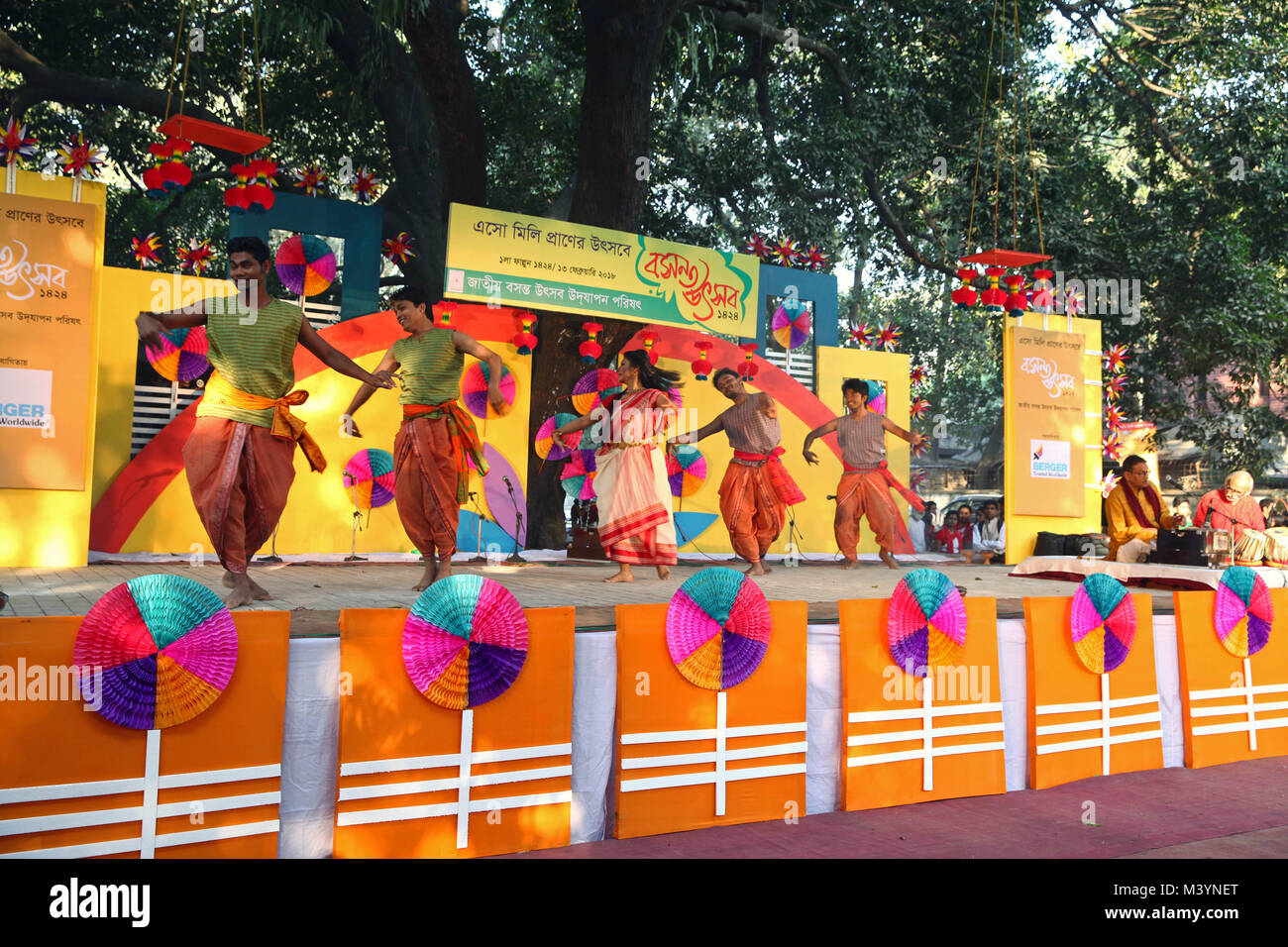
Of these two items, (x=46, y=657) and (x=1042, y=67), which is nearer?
(x=46, y=657)

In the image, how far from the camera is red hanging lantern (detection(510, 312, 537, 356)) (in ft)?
31.0

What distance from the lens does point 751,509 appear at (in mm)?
7441

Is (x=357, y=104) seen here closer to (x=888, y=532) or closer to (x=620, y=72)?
(x=620, y=72)

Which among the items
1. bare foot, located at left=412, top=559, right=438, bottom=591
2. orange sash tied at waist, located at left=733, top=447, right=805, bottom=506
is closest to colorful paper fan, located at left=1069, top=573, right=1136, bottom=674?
orange sash tied at waist, located at left=733, top=447, right=805, bottom=506

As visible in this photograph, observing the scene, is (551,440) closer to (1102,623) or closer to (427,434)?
(427,434)

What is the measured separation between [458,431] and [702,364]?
4.80m

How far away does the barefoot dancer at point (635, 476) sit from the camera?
21.0 ft

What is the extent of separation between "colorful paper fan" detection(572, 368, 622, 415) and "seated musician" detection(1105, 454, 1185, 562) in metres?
4.21

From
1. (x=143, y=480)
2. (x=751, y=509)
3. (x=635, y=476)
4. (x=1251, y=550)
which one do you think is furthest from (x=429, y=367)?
(x=1251, y=550)

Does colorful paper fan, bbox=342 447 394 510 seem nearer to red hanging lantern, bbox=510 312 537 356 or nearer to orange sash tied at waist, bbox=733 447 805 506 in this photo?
red hanging lantern, bbox=510 312 537 356

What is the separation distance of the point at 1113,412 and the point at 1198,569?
5.89 meters

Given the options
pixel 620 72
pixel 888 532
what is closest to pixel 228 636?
pixel 888 532

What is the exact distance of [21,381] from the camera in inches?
247

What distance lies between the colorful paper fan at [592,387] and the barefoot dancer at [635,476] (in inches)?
84.2
